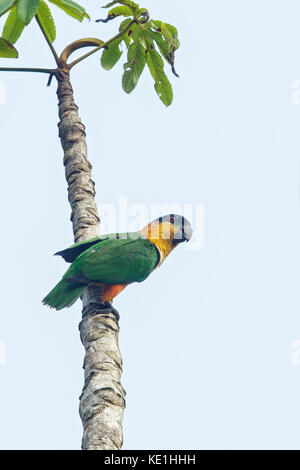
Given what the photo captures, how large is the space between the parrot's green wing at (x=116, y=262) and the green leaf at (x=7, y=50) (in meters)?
1.68

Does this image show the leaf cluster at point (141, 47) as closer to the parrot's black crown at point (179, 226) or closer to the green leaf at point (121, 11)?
the green leaf at point (121, 11)

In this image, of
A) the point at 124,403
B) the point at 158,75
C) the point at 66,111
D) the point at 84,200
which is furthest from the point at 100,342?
the point at 158,75

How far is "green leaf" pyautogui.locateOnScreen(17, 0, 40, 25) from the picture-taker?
174 inches

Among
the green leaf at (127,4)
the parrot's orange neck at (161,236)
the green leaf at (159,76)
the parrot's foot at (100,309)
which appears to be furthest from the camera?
the green leaf at (159,76)

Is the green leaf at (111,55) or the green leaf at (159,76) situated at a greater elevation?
the green leaf at (111,55)

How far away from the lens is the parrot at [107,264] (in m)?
4.44

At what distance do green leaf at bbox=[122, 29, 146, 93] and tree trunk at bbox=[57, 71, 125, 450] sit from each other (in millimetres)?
565

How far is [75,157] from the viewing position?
502cm

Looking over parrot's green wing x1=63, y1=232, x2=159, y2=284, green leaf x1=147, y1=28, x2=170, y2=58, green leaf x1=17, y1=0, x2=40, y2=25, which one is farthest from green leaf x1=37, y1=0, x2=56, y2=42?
parrot's green wing x1=63, y1=232, x2=159, y2=284

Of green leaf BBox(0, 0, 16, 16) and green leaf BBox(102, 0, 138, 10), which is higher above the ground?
green leaf BBox(102, 0, 138, 10)

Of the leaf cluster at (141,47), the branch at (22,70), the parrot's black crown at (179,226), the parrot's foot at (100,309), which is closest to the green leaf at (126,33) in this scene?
the leaf cluster at (141,47)

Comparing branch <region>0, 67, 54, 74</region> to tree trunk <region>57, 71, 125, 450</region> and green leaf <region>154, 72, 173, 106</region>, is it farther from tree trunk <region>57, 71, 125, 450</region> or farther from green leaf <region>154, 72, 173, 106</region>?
green leaf <region>154, 72, 173, 106</region>

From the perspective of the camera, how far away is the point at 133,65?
5848 millimetres
